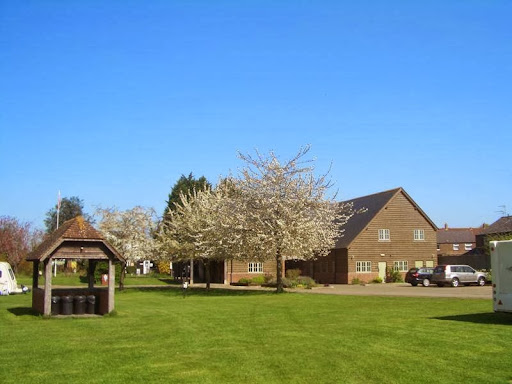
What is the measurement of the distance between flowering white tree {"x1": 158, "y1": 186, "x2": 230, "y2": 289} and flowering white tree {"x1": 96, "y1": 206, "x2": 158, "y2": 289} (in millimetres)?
1759

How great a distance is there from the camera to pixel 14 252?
2453 inches

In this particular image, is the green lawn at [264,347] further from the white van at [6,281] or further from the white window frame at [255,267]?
the white window frame at [255,267]

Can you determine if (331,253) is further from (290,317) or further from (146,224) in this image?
(290,317)

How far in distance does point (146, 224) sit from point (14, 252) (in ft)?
93.8

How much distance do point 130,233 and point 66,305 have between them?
20.8 metres

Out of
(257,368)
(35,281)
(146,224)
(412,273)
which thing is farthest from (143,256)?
(257,368)

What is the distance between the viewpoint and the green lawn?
31.5ft

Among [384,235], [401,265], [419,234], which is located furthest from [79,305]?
[419,234]

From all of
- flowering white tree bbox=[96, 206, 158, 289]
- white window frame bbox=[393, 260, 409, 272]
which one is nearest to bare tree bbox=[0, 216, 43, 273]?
flowering white tree bbox=[96, 206, 158, 289]

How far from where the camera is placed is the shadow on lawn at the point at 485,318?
16.3 meters

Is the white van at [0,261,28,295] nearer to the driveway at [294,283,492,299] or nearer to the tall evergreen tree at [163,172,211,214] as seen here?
the driveway at [294,283,492,299]

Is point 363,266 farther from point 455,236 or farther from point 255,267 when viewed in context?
point 455,236

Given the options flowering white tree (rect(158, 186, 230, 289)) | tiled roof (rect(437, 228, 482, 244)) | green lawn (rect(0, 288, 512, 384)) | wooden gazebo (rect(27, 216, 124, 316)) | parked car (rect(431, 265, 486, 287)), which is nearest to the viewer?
green lawn (rect(0, 288, 512, 384))

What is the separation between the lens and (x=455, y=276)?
4138 cm
